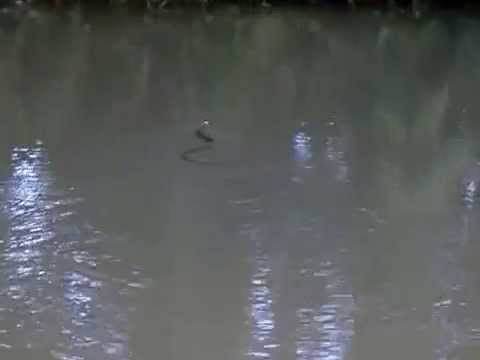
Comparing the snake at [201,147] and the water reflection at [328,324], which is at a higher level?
the snake at [201,147]

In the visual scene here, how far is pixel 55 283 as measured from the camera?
3680 mm

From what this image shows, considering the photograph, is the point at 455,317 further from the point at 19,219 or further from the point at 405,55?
the point at 405,55

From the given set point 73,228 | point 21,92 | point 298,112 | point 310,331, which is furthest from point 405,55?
point 310,331

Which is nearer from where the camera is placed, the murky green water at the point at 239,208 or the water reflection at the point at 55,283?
the water reflection at the point at 55,283

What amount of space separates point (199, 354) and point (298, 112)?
118 inches

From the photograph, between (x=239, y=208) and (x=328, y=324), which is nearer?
(x=328, y=324)

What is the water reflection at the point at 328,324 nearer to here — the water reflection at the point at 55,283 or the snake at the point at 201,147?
the water reflection at the point at 55,283

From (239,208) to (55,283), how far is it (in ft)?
3.39

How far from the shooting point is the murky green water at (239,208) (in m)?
3.40

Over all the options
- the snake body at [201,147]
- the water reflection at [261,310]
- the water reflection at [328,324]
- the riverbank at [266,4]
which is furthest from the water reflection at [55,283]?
the riverbank at [266,4]

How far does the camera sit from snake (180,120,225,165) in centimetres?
500

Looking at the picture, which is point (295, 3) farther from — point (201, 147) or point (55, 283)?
point (55, 283)

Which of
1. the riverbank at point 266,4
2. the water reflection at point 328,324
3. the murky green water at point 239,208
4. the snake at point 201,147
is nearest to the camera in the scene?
the water reflection at point 328,324

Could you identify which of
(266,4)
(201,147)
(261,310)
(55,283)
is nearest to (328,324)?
(261,310)
